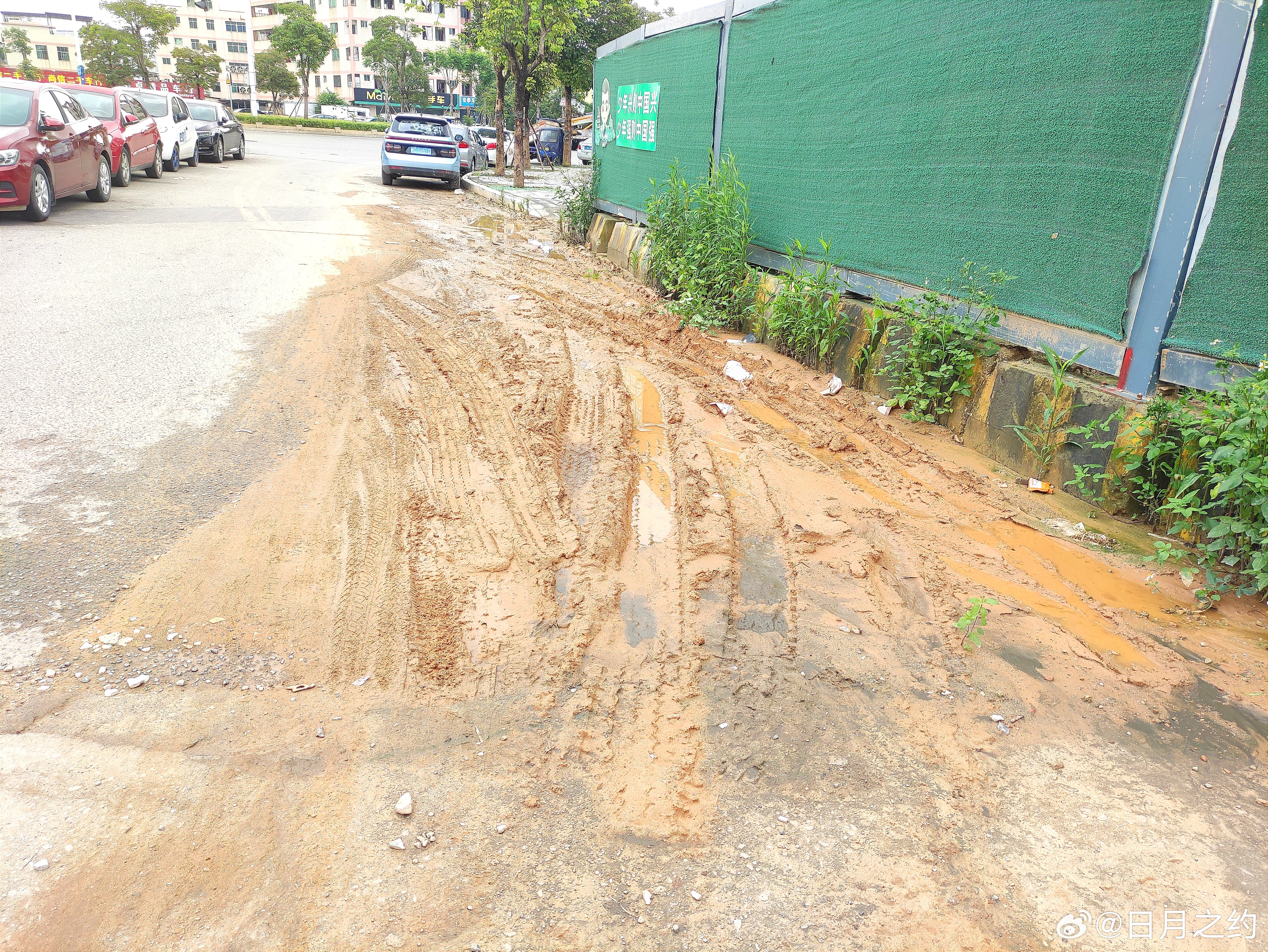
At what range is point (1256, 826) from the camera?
103 inches

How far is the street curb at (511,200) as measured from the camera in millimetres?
16375

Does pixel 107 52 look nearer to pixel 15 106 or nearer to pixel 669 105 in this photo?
pixel 15 106

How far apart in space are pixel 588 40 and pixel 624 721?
106ft

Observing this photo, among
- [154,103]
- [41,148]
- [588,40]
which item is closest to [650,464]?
[41,148]

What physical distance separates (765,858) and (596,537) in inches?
77.5

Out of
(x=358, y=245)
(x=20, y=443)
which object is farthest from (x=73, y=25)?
(x=20, y=443)

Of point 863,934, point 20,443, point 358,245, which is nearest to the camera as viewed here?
point 863,934

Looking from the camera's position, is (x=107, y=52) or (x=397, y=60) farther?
(x=397, y=60)

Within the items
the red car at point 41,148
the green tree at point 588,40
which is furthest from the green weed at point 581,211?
the green tree at point 588,40

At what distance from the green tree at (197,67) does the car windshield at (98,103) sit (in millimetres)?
47968

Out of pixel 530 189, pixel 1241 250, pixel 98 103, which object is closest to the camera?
pixel 1241 250

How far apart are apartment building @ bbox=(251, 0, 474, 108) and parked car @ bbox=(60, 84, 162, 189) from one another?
2903 inches

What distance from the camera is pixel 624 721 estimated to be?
2.97 meters

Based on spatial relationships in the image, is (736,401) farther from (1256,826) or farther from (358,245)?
(358,245)
